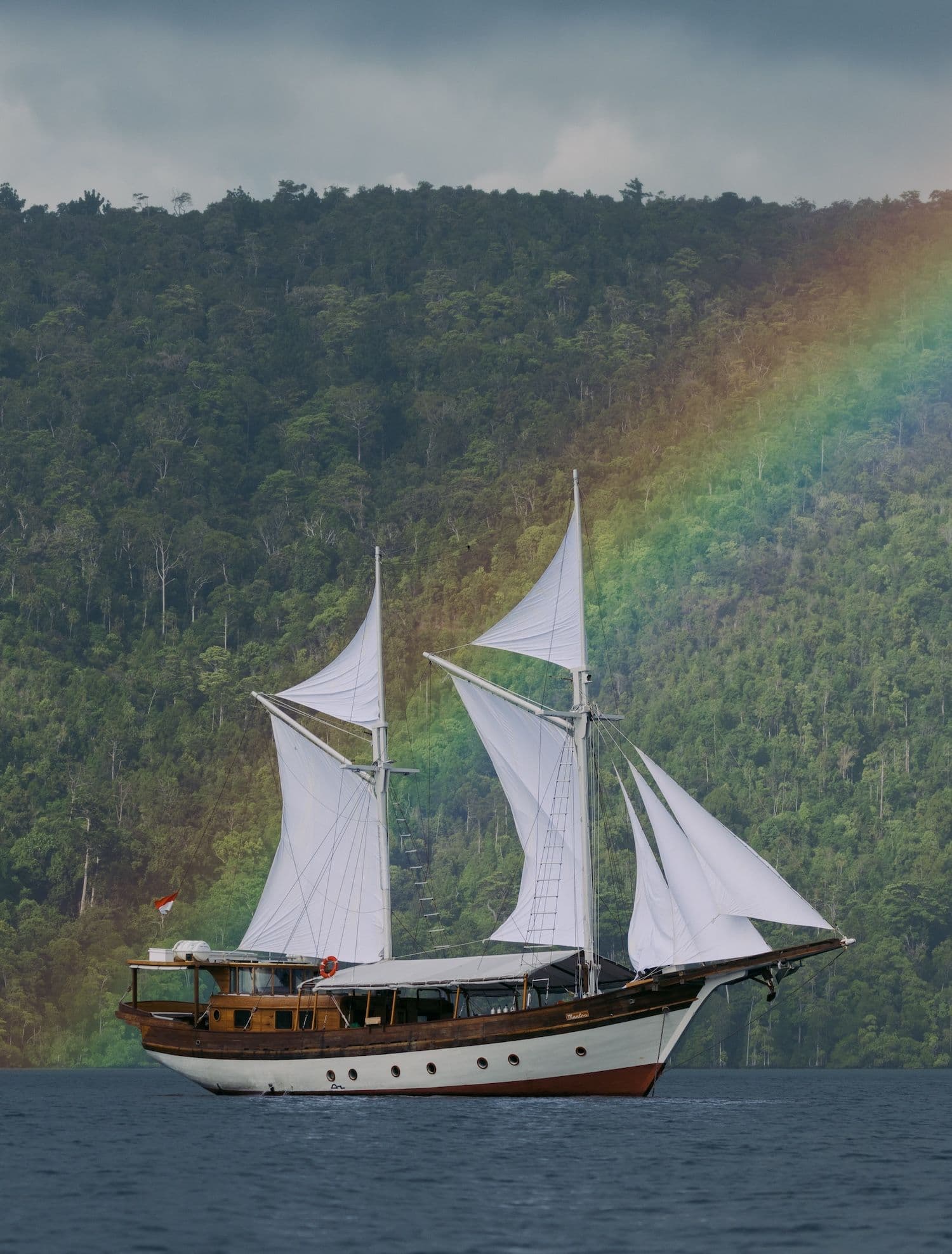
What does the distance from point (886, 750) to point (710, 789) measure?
601 inches

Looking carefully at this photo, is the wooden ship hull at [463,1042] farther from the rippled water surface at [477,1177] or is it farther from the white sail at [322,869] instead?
the white sail at [322,869]

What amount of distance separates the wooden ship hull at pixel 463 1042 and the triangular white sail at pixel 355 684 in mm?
11607

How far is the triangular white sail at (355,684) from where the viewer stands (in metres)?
77.2

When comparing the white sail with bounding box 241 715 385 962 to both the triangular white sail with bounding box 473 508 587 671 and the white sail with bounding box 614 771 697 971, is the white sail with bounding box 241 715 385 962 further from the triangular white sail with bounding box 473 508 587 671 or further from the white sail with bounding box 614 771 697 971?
the white sail with bounding box 614 771 697 971

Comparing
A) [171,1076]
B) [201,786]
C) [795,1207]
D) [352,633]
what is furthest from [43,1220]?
[352,633]

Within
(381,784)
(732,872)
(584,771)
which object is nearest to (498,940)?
(584,771)

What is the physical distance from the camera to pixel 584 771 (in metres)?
68.9

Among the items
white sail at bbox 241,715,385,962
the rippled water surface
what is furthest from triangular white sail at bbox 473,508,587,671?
the rippled water surface

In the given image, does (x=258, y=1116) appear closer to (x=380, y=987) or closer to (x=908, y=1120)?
(x=380, y=987)

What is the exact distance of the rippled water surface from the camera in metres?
38.0

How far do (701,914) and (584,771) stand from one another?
8.19 meters

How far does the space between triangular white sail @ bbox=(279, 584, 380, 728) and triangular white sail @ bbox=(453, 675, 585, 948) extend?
6.37 metres

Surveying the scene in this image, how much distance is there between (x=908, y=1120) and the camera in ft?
225

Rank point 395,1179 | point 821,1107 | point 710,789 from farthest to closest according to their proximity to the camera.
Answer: point 710,789
point 821,1107
point 395,1179
